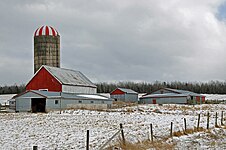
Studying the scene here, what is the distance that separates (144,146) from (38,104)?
3138 cm

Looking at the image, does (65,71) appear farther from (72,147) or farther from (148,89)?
(148,89)

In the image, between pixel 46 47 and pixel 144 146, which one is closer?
pixel 144 146

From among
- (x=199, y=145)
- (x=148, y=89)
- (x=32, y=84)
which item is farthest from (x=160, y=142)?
(x=148, y=89)

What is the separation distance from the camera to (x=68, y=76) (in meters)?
51.8

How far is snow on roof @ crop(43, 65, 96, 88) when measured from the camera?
48.8m

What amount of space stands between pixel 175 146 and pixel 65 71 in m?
39.1

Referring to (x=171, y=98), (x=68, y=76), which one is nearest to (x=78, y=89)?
(x=68, y=76)

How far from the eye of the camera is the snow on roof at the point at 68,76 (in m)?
48.8

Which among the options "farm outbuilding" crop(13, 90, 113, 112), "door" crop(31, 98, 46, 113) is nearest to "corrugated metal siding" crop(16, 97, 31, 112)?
"farm outbuilding" crop(13, 90, 113, 112)

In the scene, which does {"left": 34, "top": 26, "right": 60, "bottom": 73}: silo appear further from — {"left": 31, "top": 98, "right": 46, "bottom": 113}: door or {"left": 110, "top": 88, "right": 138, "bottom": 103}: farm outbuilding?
{"left": 110, "top": 88, "right": 138, "bottom": 103}: farm outbuilding

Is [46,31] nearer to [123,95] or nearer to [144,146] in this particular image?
[123,95]

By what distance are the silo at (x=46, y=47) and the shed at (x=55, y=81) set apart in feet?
15.6

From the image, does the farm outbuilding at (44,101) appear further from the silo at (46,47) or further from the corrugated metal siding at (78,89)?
the silo at (46,47)

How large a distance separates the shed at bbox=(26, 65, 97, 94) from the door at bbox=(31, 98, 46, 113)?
448 centimetres
